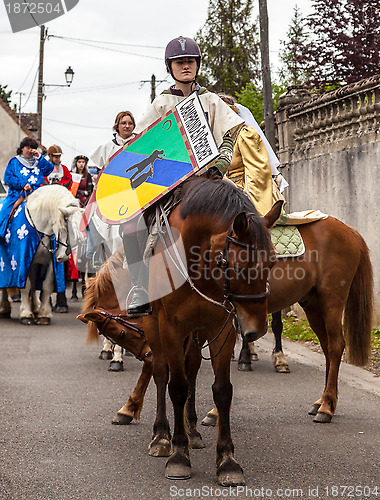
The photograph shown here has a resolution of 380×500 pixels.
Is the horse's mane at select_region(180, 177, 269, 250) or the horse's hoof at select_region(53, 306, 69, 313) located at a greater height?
the horse's mane at select_region(180, 177, 269, 250)

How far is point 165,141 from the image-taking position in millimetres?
5418

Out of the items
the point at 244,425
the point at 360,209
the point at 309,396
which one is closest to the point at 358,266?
the point at 309,396

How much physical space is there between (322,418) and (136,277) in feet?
6.30

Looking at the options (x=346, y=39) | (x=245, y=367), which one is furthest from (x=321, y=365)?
(x=346, y=39)

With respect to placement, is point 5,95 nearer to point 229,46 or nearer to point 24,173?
point 229,46

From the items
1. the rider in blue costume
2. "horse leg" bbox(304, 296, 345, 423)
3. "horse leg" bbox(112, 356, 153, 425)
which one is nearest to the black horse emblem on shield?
"horse leg" bbox(112, 356, 153, 425)

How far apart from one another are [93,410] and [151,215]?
2077 millimetres

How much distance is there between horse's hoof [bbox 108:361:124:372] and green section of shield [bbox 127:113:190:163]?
3.62 metres

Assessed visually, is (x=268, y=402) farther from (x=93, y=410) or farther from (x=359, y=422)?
(x=93, y=410)

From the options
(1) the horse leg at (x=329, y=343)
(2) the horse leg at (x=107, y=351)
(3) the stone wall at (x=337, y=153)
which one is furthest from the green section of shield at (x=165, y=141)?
(3) the stone wall at (x=337, y=153)

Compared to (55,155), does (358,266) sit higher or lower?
lower

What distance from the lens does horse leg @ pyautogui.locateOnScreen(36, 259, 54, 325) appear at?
12.8 m

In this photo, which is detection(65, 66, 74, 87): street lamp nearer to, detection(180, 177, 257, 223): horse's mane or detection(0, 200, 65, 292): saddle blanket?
detection(0, 200, 65, 292): saddle blanket

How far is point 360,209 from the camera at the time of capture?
1055cm
